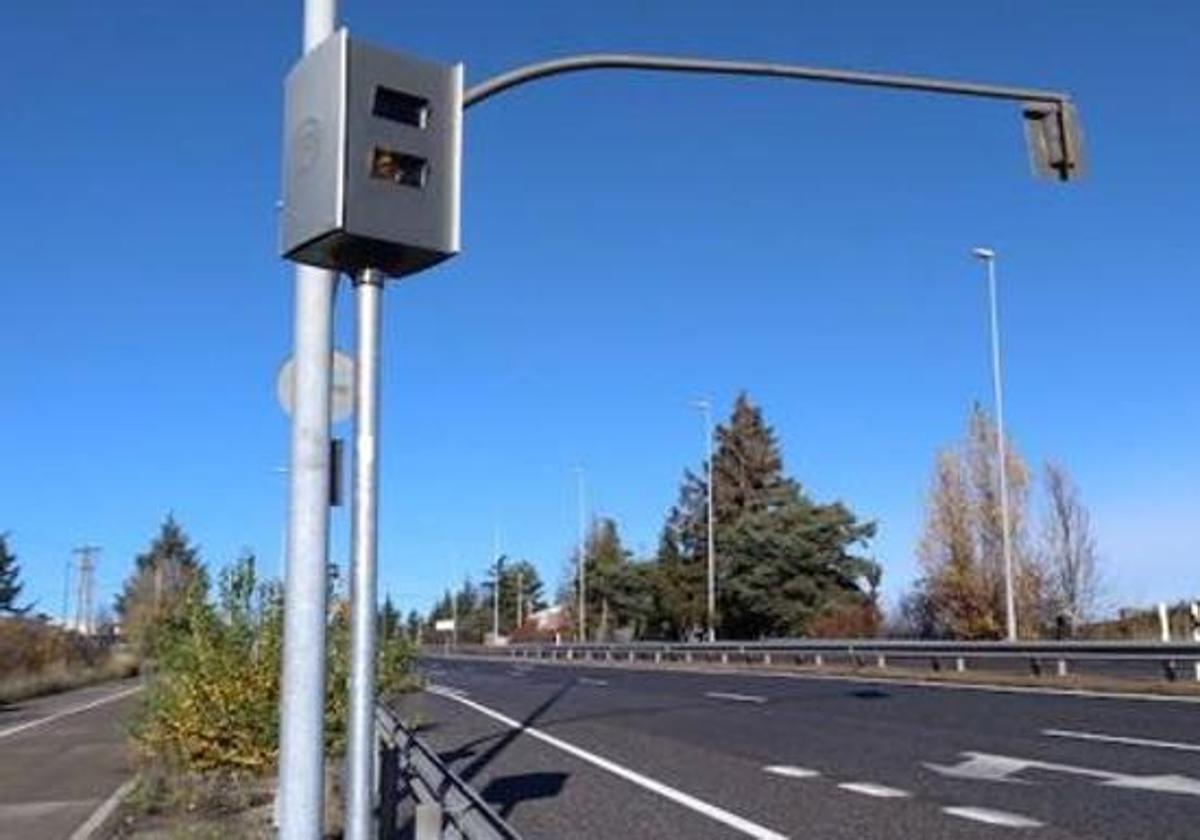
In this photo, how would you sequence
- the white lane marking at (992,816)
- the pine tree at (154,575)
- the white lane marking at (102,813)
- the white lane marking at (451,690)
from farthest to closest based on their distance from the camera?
1. the pine tree at (154,575)
2. the white lane marking at (451,690)
3. the white lane marking at (102,813)
4. the white lane marking at (992,816)

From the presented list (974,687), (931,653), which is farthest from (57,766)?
(931,653)

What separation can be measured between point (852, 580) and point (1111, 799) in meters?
71.8

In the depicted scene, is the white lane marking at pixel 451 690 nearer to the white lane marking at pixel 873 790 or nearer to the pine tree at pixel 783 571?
the white lane marking at pixel 873 790

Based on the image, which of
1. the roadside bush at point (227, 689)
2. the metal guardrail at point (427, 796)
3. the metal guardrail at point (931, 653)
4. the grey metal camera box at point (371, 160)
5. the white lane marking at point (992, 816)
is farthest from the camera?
the metal guardrail at point (931, 653)

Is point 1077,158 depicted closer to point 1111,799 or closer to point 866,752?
point 1111,799

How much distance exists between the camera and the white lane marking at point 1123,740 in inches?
662

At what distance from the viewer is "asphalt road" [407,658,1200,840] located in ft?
40.2

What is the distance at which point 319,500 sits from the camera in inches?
Result: 295

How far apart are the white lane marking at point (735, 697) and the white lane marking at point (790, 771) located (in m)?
11.9

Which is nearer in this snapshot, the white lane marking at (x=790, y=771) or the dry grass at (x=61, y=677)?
the white lane marking at (x=790, y=771)

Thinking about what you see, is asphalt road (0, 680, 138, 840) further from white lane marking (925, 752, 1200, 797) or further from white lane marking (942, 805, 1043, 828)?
white lane marking (925, 752, 1200, 797)

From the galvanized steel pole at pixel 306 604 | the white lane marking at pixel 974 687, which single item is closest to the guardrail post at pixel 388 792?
the galvanized steel pole at pixel 306 604

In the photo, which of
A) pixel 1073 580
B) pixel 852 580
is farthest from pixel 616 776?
pixel 852 580

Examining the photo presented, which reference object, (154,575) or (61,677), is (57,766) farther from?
(154,575)
